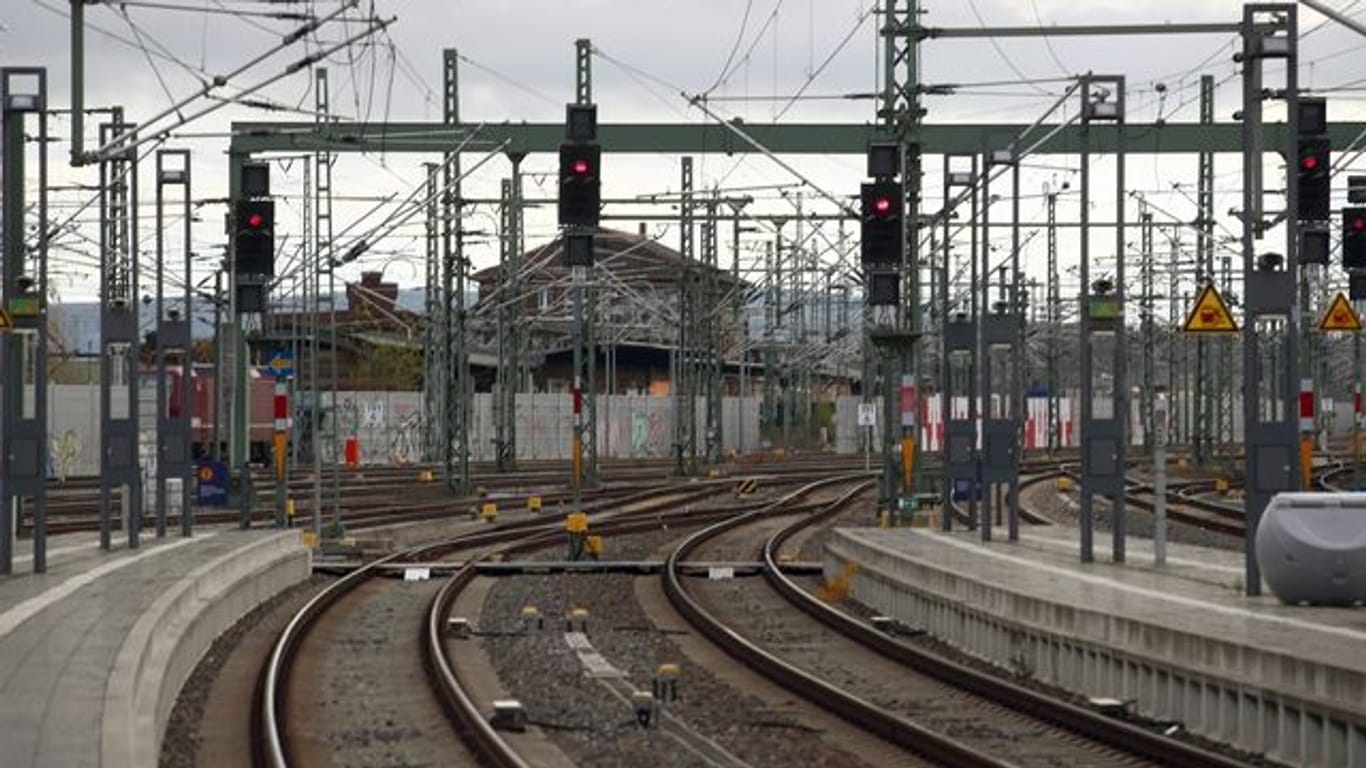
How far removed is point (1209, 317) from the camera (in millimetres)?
23422

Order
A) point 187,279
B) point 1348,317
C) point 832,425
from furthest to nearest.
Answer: point 832,425 < point 187,279 < point 1348,317

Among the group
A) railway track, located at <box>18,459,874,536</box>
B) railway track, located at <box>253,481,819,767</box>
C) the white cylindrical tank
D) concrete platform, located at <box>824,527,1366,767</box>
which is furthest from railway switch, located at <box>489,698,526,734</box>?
railway track, located at <box>18,459,874,536</box>

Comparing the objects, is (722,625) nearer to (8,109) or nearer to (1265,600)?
(1265,600)

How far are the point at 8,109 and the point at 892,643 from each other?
457 inches

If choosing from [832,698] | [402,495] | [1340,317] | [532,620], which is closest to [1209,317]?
[832,698]

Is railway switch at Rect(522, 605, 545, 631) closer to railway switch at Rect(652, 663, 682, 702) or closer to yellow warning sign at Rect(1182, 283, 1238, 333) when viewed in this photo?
railway switch at Rect(652, 663, 682, 702)

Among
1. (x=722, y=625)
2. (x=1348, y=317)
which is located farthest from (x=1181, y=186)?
(x=722, y=625)

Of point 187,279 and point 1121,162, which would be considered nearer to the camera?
point 1121,162

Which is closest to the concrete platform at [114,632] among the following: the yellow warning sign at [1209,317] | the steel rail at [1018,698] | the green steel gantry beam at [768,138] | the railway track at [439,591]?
the railway track at [439,591]

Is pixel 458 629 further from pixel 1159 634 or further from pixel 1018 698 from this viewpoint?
pixel 1159 634

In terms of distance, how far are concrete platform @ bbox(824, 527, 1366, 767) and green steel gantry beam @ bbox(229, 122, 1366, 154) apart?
79.0 feet

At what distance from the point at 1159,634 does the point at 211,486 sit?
102ft

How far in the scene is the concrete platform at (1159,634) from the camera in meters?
15.4

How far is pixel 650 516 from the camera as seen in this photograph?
5341 centimetres
